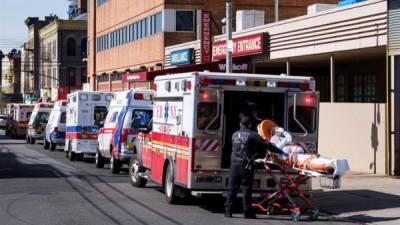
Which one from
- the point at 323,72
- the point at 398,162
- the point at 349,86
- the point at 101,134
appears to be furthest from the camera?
the point at 323,72

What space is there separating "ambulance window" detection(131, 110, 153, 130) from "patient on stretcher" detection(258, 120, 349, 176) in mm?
8006

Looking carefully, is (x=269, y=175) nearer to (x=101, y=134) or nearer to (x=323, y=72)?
(x=101, y=134)

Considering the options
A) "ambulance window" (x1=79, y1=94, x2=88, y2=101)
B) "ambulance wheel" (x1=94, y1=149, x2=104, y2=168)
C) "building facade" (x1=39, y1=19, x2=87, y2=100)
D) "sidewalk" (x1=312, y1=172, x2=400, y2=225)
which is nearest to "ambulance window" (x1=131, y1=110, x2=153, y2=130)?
"ambulance wheel" (x1=94, y1=149, x2=104, y2=168)

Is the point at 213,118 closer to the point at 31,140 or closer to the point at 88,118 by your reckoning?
the point at 88,118

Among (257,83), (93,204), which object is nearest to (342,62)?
(257,83)

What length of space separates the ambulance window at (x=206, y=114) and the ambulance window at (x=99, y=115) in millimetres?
14582

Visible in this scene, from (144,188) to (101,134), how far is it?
6.77 m

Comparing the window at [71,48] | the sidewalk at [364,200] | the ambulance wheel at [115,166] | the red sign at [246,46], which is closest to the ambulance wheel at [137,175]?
the ambulance wheel at [115,166]

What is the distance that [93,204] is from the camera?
1493cm

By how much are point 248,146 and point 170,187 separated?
8.60 ft

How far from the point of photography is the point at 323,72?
35125 mm

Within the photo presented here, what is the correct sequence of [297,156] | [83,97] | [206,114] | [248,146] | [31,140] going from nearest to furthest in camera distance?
[248,146]
[297,156]
[206,114]
[83,97]
[31,140]

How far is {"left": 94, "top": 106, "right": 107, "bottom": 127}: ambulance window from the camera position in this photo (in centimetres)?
2806

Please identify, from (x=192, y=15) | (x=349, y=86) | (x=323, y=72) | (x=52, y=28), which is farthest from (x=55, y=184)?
(x=52, y=28)
